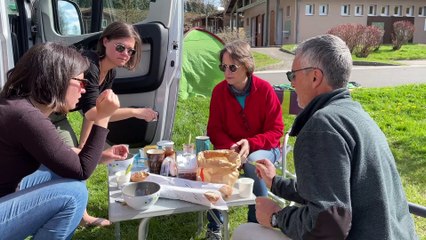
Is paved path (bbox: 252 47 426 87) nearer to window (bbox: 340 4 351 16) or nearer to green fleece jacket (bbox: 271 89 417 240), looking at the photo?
green fleece jacket (bbox: 271 89 417 240)

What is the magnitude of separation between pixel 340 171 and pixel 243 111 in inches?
58.8

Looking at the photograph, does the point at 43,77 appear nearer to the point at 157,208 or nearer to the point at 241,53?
the point at 157,208

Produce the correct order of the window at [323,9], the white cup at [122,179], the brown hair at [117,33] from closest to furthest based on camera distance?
the white cup at [122,179] → the brown hair at [117,33] → the window at [323,9]

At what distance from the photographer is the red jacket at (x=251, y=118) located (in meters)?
2.57

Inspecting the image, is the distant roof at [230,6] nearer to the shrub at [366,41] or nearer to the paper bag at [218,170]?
the shrub at [366,41]

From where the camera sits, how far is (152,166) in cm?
198

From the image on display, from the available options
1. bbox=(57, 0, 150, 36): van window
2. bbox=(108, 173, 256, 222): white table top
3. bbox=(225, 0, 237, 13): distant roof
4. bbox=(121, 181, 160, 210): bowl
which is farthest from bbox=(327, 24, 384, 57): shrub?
bbox=(225, 0, 237, 13): distant roof

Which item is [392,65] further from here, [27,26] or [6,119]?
[6,119]

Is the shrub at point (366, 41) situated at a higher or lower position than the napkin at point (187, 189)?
higher

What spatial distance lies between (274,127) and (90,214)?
1484mm

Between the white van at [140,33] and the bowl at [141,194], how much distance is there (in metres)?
1.33

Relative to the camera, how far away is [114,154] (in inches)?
79.5

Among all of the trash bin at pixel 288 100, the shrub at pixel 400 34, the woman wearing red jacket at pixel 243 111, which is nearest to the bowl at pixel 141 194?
the woman wearing red jacket at pixel 243 111

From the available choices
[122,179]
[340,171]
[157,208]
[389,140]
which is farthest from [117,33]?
[389,140]
